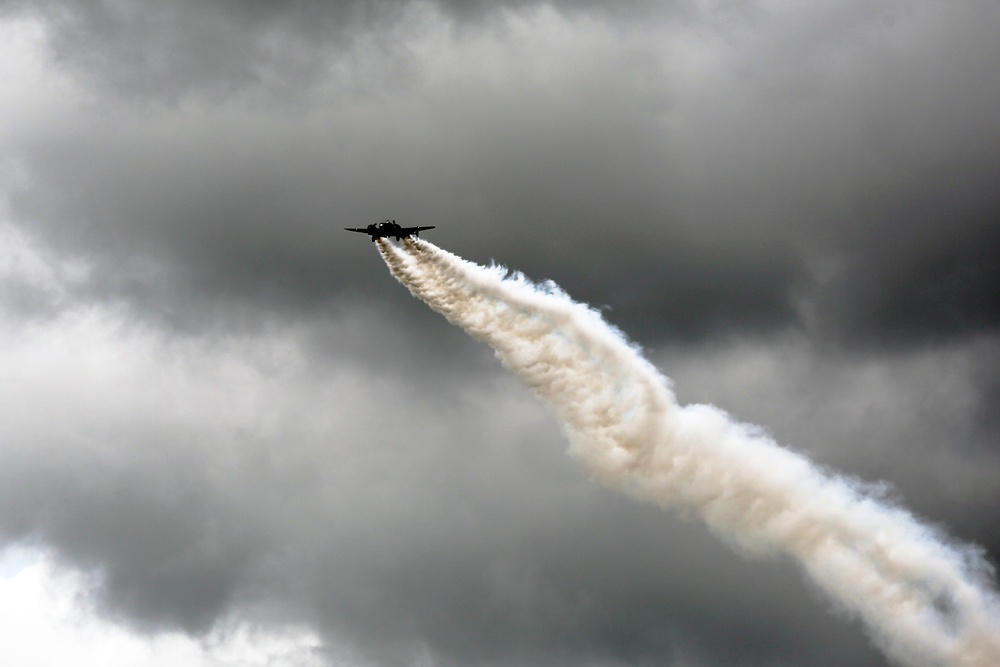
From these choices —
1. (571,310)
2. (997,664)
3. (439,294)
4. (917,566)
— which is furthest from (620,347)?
(997,664)

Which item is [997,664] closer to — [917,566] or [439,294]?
[917,566]

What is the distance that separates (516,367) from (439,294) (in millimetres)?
9617

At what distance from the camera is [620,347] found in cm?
13012

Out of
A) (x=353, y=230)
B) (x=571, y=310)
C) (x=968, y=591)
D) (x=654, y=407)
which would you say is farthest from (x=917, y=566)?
(x=353, y=230)

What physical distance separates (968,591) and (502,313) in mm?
43823

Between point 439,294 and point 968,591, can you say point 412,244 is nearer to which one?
point 439,294

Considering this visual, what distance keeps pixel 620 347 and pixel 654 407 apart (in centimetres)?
569

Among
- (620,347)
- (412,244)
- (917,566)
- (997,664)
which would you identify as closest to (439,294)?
(412,244)

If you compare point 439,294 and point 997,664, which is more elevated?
point 439,294

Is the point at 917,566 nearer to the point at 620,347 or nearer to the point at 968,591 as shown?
the point at 968,591

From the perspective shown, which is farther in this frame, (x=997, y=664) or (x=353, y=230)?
(x=353, y=230)

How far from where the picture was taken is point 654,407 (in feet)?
426

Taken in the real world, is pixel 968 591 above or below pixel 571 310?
below

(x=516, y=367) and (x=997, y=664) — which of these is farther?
(x=516, y=367)
